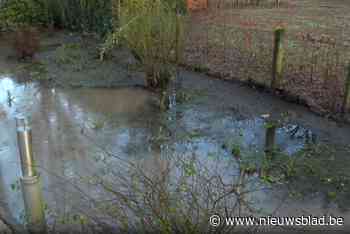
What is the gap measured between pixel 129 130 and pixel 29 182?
2.28 metres

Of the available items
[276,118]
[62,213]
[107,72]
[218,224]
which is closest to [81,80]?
[107,72]

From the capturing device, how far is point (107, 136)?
15.8 feet

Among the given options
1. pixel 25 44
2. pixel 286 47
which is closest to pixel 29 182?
pixel 286 47

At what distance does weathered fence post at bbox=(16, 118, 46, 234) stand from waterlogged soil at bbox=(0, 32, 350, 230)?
33 cm

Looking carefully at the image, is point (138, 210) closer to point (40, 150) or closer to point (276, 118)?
point (40, 150)

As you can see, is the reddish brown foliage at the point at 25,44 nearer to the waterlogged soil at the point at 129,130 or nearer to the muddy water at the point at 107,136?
the waterlogged soil at the point at 129,130

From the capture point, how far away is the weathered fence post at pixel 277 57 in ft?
18.6

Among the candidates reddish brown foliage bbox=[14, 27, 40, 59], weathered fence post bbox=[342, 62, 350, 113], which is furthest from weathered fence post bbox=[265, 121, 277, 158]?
reddish brown foliage bbox=[14, 27, 40, 59]

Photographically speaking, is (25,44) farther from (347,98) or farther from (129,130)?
(347,98)

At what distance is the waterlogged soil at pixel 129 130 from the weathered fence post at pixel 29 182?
0.33 meters

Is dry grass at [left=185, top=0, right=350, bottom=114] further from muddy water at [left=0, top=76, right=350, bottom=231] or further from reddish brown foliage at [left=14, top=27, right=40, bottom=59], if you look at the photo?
reddish brown foliage at [left=14, top=27, right=40, bottom=59]

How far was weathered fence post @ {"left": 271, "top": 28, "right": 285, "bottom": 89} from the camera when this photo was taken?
5.67m

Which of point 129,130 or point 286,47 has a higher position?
point 286,47

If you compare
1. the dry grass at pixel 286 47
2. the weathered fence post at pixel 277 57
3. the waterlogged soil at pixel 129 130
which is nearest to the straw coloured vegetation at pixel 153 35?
the waterlogged soil at pixel 129 130
